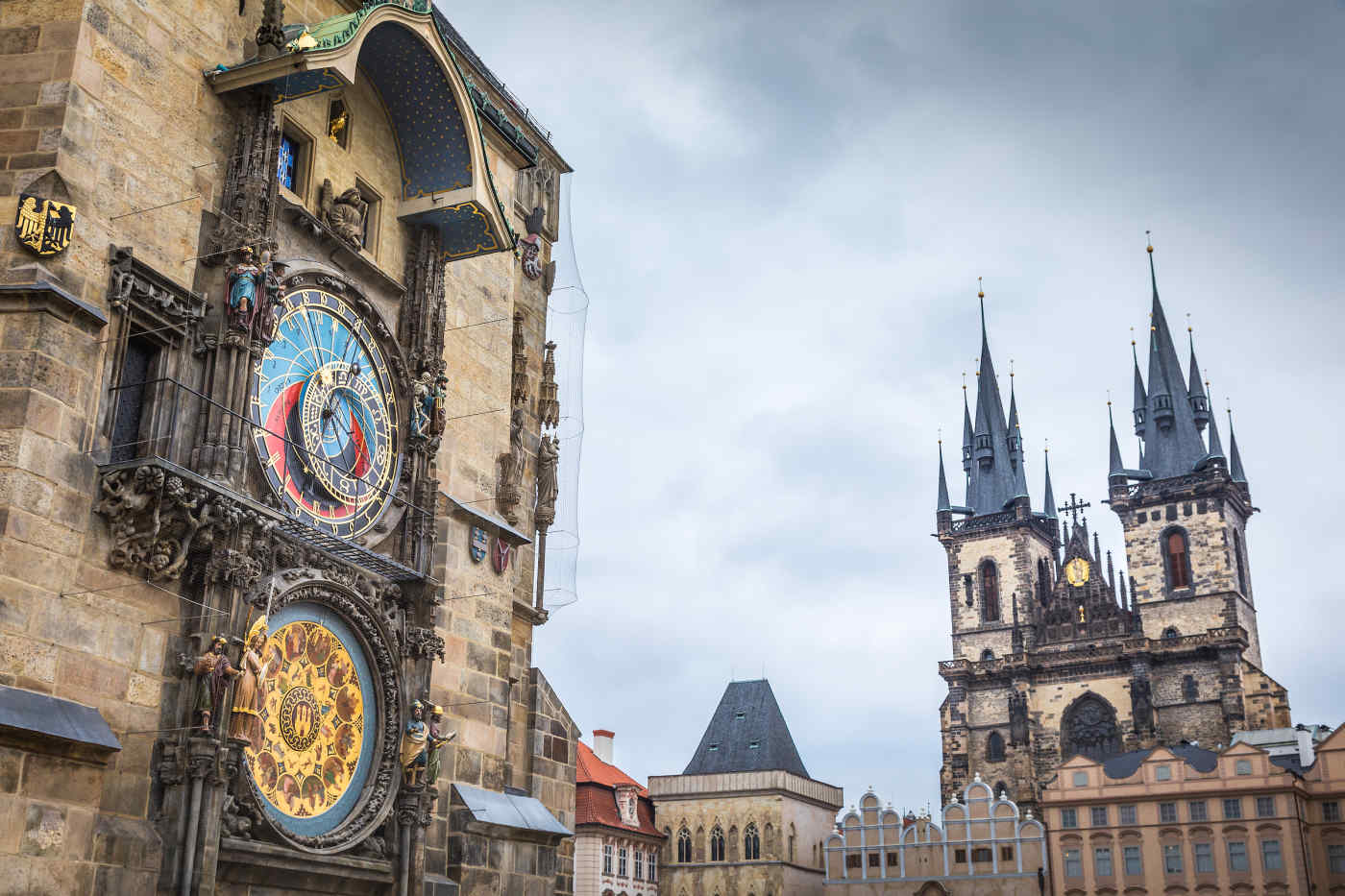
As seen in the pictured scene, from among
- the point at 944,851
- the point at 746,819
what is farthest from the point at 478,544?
the point at 746,819

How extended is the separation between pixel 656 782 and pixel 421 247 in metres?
57.5

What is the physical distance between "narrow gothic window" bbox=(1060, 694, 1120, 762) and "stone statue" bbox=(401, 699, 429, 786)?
6144 centimetres

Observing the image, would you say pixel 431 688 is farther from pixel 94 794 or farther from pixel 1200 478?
pixel 1200 478

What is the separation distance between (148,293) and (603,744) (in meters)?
54.2

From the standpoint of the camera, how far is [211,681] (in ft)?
35.2

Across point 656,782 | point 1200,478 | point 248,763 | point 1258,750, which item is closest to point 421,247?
point 248,763

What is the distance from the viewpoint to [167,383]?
11.3m

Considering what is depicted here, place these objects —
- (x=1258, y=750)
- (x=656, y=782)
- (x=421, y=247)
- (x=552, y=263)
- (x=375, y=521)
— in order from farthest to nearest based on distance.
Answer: (x=656, y=782)
(x=1258, y=750)
(x=552, y=263)
(x=421, y=247)
(x=375, y=521)

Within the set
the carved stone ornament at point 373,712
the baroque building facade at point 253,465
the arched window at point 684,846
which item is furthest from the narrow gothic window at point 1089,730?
the carved stone ornament at point 373,712

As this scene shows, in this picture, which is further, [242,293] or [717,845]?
[717,845]

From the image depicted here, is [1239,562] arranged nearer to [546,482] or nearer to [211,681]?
[546,482]

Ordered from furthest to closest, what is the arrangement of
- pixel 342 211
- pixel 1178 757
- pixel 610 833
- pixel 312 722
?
→ pixel 610 833 → pixel 1178 757 → pixel 342 211 → pixel 312 722

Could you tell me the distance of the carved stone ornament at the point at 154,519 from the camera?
34.2 ft

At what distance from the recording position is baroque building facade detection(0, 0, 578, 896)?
1004 cm
